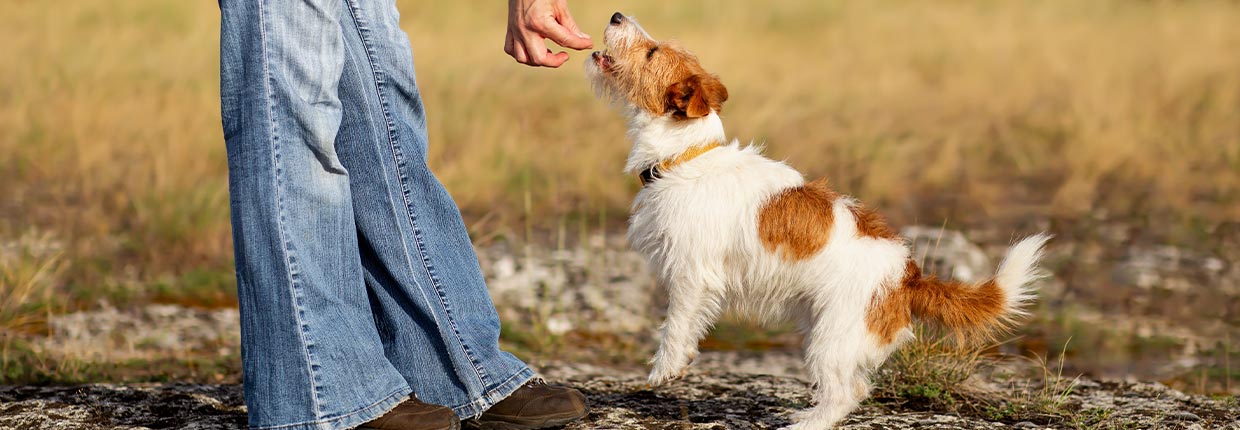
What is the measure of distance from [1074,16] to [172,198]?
12.0 meters

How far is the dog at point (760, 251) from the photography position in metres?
3.66

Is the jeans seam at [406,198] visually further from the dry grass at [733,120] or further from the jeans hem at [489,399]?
the dry grass at [733,120]

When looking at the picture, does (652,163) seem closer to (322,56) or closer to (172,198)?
(322,56)

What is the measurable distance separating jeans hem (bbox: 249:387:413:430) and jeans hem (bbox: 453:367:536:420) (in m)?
0.21

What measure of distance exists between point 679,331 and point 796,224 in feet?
1.72

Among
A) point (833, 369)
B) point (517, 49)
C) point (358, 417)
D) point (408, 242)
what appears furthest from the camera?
point (517, 49)

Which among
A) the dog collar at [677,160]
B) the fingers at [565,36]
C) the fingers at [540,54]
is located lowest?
the dog collar at [677,160]

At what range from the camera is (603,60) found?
4.35m

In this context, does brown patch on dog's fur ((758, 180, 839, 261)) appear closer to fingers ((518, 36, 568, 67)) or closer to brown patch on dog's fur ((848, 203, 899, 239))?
brown patch on dog's fur ((848, 203, 899, 239))

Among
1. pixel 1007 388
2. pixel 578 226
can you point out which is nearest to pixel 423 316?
pixel 1007 388

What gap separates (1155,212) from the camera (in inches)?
332

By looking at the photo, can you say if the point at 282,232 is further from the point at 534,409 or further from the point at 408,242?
the point at 534,409

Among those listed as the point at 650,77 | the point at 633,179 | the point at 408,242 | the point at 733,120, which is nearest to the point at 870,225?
the point at 650,77

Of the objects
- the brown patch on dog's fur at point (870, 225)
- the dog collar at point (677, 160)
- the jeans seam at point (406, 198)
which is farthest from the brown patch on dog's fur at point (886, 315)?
the jeans seam at point (406, 198)
